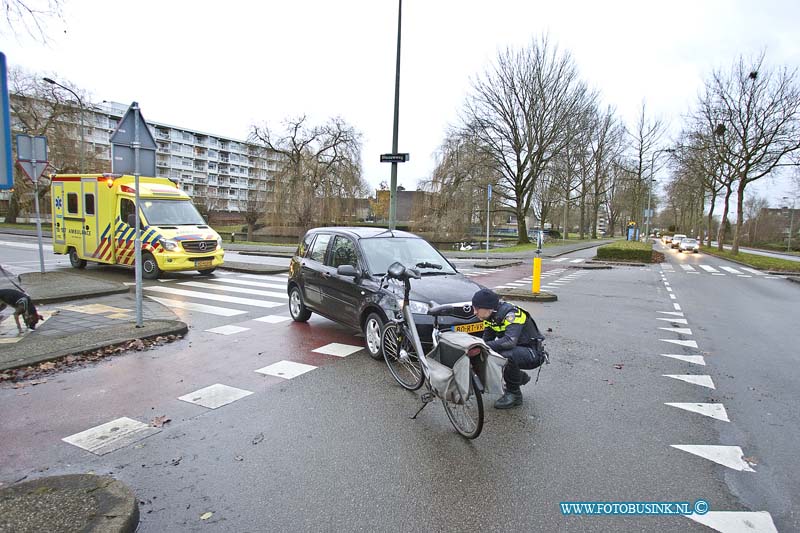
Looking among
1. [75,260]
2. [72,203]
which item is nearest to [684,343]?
[72,203]

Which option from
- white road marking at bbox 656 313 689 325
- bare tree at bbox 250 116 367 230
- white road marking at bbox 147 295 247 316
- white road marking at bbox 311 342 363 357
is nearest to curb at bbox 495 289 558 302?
white road marking at bbox 656 313 689 325

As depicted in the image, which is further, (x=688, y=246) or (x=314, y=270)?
(x=688, y=246)

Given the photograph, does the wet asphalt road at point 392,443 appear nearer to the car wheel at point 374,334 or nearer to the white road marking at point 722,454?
the white road marking at point 722,454

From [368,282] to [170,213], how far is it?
407 inches

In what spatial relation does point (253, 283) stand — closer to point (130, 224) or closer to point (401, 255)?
point (130, 224)

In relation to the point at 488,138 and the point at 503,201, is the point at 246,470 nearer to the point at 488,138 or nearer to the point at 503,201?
the point at 488,138

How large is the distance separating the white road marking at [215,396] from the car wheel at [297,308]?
3.25m

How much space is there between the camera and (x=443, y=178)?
4153 cm

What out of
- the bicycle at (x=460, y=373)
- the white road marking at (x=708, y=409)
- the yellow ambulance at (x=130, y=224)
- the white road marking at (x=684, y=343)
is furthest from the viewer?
the yellow ambulance at (x=130, y=224)

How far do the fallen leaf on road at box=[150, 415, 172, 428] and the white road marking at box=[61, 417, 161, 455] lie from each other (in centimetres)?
5

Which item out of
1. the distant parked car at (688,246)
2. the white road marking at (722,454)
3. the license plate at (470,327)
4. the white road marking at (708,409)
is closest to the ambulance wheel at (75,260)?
the license plate at (470,327)

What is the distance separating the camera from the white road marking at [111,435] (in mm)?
3709

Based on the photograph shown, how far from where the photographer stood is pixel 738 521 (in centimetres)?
284

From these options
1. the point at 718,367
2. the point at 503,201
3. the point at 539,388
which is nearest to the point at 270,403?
the point at 539,388
